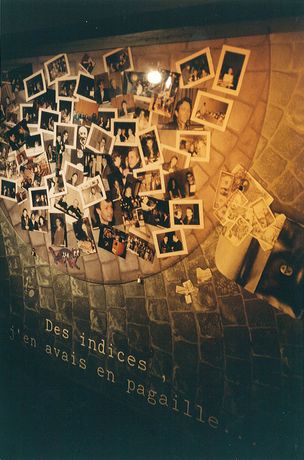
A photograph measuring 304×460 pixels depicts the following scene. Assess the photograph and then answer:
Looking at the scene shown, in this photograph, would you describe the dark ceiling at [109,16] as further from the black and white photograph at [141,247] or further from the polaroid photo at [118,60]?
the black and white photograph at [141,247]

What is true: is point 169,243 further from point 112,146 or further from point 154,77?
point 154,77

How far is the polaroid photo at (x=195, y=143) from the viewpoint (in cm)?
161

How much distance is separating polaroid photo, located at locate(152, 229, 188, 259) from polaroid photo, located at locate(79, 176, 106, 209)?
408mm

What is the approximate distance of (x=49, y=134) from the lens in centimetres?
202

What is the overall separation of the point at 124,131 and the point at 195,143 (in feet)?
1.35

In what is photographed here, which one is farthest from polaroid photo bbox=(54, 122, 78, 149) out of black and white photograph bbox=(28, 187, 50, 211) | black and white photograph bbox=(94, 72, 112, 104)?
black and white photograph bbox=(28, 187, 50, 211)

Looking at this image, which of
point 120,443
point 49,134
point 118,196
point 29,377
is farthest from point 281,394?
point 49,134

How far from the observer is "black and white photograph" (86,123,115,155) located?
6.05 feet

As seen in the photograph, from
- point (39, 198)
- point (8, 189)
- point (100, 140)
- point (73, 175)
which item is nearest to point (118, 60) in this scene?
point (100, 140)

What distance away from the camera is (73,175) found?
6.54 ft

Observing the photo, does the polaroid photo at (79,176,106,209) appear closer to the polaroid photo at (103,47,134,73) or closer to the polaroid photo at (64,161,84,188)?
the polaroid photo at (64,161,84,188)

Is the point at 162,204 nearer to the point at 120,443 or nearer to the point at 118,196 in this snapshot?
the point at 118,196

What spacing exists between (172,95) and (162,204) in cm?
55

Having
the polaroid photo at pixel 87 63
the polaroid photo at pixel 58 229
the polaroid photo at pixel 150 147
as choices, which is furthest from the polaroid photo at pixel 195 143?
the polaroid photo at pixel 58 229
